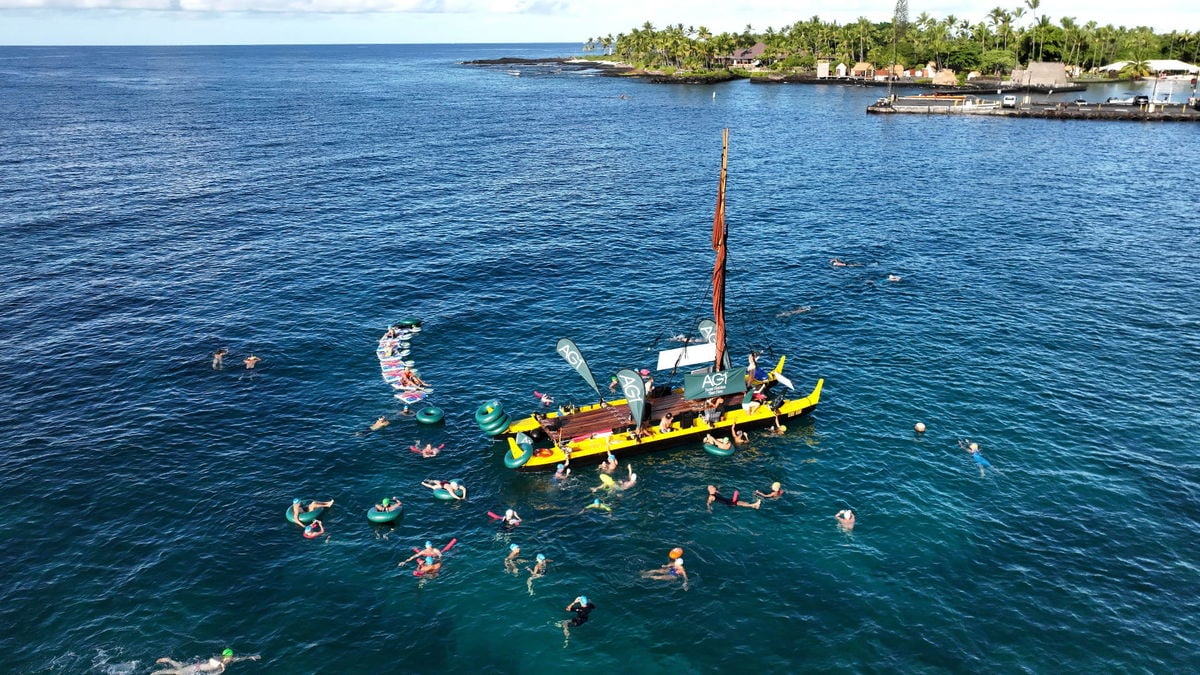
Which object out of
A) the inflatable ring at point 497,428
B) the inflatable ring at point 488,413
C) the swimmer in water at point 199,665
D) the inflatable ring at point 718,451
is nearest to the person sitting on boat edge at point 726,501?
the inflatable ring at point 718,451

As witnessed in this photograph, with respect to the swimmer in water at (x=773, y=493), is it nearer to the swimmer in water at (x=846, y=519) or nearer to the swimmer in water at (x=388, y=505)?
the swimmer in water at (x=846, y=519)

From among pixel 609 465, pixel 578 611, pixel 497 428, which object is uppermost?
pixel 497 428

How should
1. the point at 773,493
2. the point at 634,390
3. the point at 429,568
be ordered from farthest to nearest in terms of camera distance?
1. the point at 634,390
2. the point at 773,493
3. the point at 429,568

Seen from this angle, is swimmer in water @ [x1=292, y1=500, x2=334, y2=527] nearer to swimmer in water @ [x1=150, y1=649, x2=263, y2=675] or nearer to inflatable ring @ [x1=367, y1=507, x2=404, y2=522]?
inflatable ring @ [x1=367, y1=507, x2=404, y2=522]

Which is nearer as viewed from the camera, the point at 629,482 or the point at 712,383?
the point at 629,482

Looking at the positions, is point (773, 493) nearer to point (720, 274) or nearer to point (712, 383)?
point (712, 383)

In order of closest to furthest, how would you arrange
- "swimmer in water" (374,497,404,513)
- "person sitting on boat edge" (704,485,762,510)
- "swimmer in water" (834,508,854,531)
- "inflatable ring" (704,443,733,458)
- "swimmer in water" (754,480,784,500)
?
"swimmer in water" (834,508,854,531)
"swimmer in water" (374,497,404,513)
"person sitting on boat edge" (704,485,762,510)
"swimmer in water" (754,480,784,500)
"inflatable ring" (704,443,733,458)

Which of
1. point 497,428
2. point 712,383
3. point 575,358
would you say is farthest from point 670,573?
A: point 575,358

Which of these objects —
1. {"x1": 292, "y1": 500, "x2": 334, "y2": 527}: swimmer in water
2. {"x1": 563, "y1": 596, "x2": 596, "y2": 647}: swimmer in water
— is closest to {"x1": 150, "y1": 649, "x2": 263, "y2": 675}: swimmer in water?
{"x1": 292, "y1": 500, "x2": 334, "y2": 527}: swimmer in water
